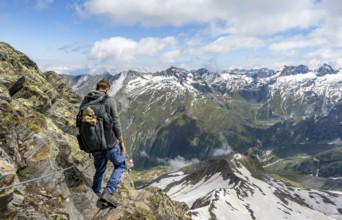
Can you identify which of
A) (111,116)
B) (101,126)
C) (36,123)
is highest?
(111,116)

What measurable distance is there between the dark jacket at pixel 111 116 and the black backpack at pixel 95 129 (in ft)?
0.60

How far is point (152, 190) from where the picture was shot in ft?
95.7

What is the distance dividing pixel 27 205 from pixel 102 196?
3811mm

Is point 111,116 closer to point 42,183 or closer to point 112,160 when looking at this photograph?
point 112,160

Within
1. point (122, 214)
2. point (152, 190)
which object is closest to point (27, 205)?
point (122, 214)

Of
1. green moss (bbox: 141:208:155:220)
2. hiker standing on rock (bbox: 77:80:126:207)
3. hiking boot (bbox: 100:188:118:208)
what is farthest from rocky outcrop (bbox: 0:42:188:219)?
hiker standing on rock (bbox: 77:80:126:207)

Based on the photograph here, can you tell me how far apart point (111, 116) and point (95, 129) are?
3.46ft

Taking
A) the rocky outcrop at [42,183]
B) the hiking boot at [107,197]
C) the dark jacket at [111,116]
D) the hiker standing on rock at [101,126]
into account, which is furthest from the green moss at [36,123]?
the dark jacket at [111,116]

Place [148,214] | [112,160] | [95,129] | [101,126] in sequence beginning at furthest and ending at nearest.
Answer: [148,214]
[112,160]
[101,126]
[95,129]

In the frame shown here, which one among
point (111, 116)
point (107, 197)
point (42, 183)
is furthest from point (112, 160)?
point (42, 183)

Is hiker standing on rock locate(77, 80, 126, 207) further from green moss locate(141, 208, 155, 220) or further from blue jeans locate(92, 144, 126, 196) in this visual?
green moss locate(141, 208, 155, 220)

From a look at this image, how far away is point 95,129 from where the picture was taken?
16.6 metres

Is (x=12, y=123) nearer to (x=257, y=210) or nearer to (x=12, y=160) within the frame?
(x=12, y=160)

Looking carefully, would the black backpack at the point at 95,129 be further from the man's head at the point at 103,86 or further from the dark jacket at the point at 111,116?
the man's head at the point at 103,86
